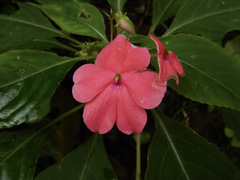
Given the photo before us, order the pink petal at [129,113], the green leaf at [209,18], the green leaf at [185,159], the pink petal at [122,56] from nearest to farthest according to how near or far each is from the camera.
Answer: the pink petal at [122,56]
the pink petal at [129,113]
the green leaf at [185,159]
the green leaf at [209,18]

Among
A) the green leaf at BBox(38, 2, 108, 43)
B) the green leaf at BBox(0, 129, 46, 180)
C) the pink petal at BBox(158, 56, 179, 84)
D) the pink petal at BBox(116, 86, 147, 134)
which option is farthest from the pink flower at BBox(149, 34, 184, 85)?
the green leaf at BBox(0, 129, 46, 180)

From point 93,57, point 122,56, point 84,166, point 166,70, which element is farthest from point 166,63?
point 84,166

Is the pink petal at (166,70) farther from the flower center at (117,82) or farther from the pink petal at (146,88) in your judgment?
the flower center at (117,82)

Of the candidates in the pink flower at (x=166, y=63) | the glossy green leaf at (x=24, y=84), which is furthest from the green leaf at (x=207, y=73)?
the glossy green leaf at (x=24, y=84)

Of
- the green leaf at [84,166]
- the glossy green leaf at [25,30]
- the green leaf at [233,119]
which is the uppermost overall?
the glossy green leaf at [25,30]

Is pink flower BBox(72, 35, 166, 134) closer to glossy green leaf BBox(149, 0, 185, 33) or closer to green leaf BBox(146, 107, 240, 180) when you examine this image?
green leaf BBox(146, 107, 240, 180)

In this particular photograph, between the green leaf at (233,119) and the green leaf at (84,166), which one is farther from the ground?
the green leaf at (233,119)

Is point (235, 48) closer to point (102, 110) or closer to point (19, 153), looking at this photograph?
point (102, 110)
